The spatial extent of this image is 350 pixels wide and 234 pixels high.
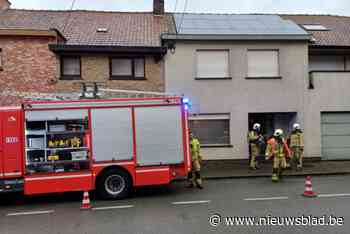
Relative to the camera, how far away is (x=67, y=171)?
1007 centimetres

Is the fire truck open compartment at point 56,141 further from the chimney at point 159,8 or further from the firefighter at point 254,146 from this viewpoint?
the chimney at point 159,8

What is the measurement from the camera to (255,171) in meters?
14.7

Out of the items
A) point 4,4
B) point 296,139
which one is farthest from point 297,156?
point 4,4

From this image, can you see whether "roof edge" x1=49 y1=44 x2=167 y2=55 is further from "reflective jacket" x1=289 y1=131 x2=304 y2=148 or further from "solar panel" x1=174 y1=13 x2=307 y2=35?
"reflective jacket" x1=289 y1=131 x2=304 y2=148

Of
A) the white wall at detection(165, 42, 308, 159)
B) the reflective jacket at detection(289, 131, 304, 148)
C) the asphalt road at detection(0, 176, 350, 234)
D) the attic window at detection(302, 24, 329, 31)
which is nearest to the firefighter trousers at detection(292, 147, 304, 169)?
the reflective jacket at detection(289, 131, 304, 148)


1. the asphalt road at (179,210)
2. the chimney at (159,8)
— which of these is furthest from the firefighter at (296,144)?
the chimney at (159,8)

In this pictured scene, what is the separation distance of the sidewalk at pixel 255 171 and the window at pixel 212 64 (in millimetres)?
3800

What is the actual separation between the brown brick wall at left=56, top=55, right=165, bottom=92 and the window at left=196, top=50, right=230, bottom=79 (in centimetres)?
178

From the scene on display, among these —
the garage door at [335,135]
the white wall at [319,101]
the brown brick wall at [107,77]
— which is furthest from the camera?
the garage door at [335,135]

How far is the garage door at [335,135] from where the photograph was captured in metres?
17.2

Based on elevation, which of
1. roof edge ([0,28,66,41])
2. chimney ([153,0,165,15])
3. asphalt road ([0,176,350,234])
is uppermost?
chimney ([153,0,165,15])

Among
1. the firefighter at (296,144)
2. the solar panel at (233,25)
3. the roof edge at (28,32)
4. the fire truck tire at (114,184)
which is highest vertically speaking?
the solar panel at (233,25)

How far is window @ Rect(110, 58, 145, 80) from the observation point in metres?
16.5

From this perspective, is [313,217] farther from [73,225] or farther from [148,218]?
[73,225]
